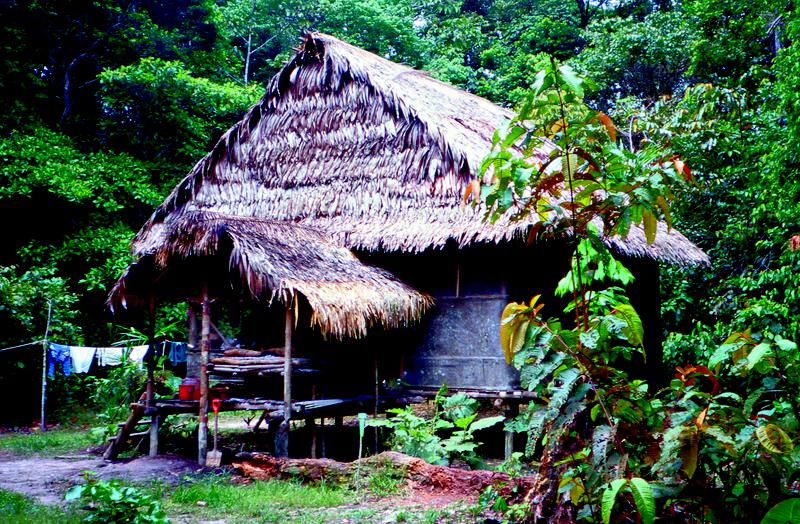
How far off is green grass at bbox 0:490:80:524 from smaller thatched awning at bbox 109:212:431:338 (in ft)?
9.09

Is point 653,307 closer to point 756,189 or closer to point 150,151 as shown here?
point 756,189

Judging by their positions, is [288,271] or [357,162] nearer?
[288,271]

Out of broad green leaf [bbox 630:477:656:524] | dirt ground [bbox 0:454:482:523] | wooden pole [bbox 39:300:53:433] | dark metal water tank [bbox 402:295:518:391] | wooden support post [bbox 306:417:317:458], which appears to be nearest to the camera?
broad green leaf [bbox 630:477:656:524]

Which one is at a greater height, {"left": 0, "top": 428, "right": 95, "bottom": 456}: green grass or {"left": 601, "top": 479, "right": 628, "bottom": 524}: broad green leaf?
{"left": 601, "top": 479, "right": 628, "bottom": 524}: broad green leaf

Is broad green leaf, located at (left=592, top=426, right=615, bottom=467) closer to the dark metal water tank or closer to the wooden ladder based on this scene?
Result: the dark metal water tank

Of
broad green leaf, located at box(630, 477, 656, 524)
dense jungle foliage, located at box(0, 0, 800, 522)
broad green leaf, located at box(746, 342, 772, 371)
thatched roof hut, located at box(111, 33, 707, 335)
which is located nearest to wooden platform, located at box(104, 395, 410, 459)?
thatched roof hut, located at box(111, 33, 707, 335)

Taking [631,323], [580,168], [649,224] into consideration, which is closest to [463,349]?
[580,168]

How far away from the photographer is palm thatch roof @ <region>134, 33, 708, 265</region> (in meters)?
9.42

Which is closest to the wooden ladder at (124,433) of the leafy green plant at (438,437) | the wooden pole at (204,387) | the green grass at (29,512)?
the wooden pole at (204,387)

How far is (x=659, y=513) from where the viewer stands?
3771 mm

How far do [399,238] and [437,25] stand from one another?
1709 cm

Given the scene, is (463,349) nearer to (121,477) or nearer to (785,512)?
(121,477)

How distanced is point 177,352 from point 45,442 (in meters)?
5.06

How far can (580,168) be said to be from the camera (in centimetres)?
525
